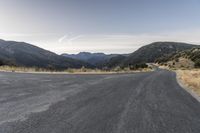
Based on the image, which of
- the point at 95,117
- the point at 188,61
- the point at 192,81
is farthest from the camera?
the point at 188,61

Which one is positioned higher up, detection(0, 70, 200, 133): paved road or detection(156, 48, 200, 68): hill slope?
detection(156, 48, 200, 68): hill slope

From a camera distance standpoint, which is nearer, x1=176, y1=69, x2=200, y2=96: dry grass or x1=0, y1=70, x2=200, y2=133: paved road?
x1=0, y1=70, x2=200, y2=133: paved road

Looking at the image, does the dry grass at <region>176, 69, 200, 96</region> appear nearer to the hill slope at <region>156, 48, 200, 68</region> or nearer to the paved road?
the paved road

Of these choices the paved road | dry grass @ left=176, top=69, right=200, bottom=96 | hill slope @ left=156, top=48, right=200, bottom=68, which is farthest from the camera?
hill slope @ left=156, top=48, right=200, bottom=68

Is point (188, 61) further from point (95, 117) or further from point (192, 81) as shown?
point (95, 117)

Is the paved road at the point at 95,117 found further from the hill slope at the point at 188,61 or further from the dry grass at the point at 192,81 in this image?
the hill slope at the point at 188,61

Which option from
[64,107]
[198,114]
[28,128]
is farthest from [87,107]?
[198,114]

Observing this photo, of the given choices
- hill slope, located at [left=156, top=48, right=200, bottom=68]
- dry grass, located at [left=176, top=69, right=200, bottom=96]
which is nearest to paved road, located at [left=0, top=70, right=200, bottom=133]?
dry grass, located at [left=176, top=69, right=200, bottom=96]

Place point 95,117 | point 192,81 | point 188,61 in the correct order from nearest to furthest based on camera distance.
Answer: point 95,117 < point 192,81 < point 188,61

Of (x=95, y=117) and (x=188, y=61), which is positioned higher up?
(x=188, y=61)

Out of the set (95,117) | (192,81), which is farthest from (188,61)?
(95,117)

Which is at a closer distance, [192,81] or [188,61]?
[192,81]

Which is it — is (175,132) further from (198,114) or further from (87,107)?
(87,107)

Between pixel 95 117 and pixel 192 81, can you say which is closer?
pixel 95 117
